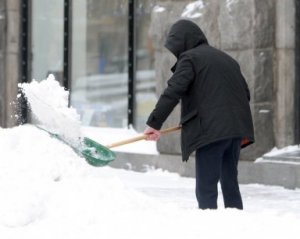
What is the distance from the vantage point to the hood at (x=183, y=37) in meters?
5.95

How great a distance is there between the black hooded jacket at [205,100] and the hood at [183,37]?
0.29 ft

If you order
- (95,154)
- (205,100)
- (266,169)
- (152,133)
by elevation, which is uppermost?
(205,100)

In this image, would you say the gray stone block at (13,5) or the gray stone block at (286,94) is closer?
the gray stone block at (286,94)

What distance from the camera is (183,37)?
5.95m

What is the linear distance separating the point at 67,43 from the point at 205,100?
19.1ft

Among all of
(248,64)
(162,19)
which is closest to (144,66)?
(162,19)

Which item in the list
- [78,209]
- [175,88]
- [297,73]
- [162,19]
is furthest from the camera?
[162,19]

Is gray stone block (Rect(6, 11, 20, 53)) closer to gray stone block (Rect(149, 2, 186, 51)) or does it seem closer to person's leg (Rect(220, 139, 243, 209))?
gray stone block (Rect(149, 2, 186, 51))

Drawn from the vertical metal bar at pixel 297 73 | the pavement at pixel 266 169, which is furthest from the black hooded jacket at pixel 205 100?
the vertical metal bar at pixel 297 73

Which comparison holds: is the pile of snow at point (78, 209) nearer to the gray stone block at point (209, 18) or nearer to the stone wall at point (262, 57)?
the stone wall at point (262, 57)

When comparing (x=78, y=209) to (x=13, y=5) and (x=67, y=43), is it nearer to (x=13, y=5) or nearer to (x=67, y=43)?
(x=67, y=43)

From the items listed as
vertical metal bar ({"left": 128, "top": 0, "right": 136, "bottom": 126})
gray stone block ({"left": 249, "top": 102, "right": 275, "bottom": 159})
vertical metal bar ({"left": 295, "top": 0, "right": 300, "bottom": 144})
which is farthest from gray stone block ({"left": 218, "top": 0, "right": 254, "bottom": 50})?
vertical metal bar ({"left": 128, "top": 0, "right": 136, "bottom": 126})

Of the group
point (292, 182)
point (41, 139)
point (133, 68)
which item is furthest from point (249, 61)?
point (41, 139)

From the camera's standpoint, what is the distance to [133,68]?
1052cm
